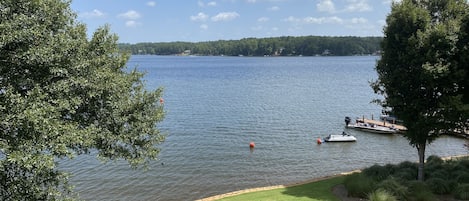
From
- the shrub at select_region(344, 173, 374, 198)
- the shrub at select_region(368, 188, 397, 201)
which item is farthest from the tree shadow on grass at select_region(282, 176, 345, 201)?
the shrub at select_region(368, 188, 397, 201)

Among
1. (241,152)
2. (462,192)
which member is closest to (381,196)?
(462,192)

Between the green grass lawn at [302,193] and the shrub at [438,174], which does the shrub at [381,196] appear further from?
the shrub at [438,174]

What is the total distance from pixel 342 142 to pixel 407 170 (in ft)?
60.5

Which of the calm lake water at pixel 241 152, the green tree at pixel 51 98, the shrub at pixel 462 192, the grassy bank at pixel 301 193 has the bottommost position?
the calm lake water at pixel 241 152

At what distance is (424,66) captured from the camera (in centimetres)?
1518

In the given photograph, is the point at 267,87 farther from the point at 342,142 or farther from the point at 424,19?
the point at 424,19

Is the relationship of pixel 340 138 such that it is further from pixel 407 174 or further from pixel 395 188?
pixel 395 188

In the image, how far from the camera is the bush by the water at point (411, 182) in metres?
15.4

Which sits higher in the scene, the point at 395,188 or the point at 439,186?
the point at 395,188

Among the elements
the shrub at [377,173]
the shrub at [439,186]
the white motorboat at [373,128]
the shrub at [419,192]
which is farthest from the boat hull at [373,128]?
the shrub at [419,192]

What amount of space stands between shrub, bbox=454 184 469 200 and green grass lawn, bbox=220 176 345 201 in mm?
4662

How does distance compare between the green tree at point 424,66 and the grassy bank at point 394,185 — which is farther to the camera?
the grassy bank at point 394,185

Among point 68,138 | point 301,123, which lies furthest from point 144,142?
point 301,123

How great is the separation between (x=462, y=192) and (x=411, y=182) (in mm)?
1838
